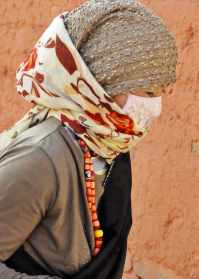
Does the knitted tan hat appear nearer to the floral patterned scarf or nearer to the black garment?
the floral patterned scarf

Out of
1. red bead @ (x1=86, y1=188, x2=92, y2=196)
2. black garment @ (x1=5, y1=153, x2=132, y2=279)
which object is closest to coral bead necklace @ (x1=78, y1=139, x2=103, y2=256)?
red bead @ (x1=86, y1=188, x2=92, y2=196)

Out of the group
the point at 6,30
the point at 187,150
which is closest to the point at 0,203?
the point at 187,150

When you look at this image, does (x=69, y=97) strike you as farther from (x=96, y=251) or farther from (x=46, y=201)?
(x=96, y=251)

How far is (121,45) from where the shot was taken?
6.29 ft

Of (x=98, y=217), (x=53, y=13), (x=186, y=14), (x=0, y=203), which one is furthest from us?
(x=53, y=13)

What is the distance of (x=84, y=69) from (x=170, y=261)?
5.07ft

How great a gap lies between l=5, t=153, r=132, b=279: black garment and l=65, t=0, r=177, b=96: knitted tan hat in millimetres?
320

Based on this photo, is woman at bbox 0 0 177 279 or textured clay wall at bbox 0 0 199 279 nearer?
woman at bbox 0 0 177 279

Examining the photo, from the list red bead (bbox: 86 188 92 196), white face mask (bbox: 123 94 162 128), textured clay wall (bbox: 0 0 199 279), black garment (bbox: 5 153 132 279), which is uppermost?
white face mask (bbox: 123 94 162 128)

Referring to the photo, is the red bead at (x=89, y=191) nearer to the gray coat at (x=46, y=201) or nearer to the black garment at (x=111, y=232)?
the gray coat at (x=46, y=201)

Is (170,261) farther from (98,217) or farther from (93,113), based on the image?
(93,113)

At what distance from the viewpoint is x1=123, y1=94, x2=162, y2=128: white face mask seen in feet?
6.42

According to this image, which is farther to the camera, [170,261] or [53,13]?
[53,13]

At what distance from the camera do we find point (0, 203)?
1805 millimetres
